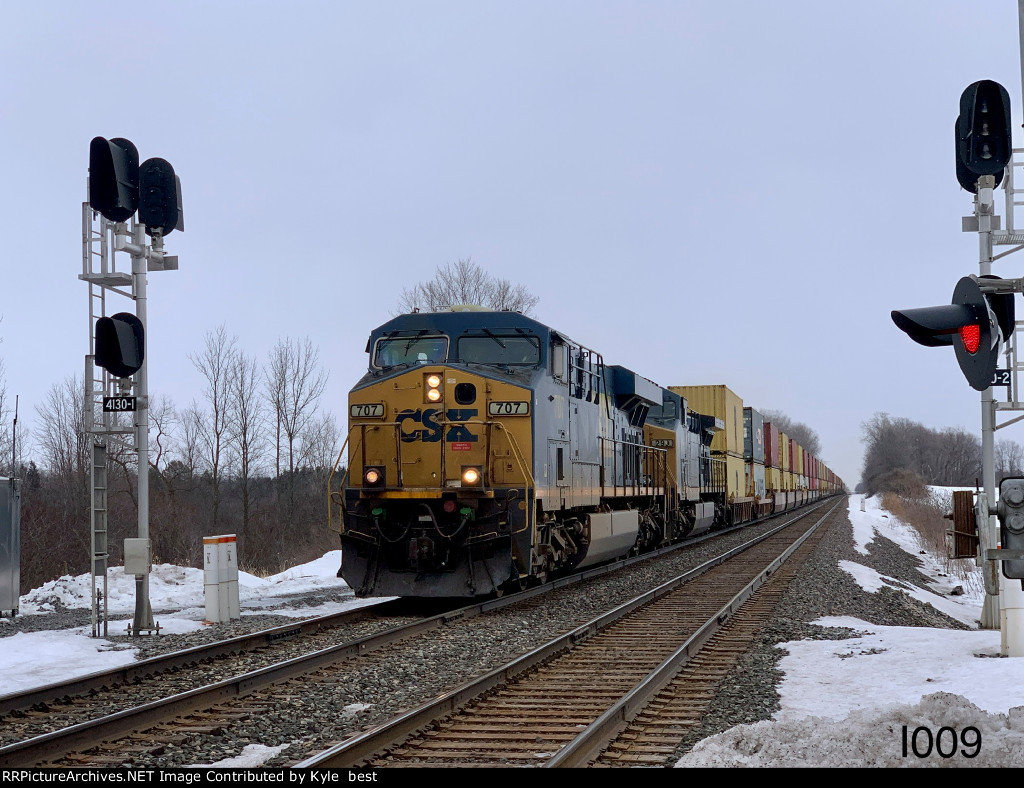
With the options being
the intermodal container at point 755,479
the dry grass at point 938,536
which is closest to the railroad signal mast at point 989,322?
the dry grass at point 938,536

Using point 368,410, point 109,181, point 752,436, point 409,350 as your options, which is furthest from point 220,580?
point 752,436

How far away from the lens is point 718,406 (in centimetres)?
3222

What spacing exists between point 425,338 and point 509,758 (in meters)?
8.22

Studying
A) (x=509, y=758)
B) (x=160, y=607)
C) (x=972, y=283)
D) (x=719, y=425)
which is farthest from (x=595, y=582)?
(x=719, y=425)

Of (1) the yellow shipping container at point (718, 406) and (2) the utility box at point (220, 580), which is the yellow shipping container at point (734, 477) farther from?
(2) the utility box at point (220, 580)

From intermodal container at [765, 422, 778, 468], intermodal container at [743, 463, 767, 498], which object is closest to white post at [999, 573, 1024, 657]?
intermodal container at [743, 463, 767, 498]

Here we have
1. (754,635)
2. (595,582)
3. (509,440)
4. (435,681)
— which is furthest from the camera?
(595,582)

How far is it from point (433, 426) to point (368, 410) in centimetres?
95

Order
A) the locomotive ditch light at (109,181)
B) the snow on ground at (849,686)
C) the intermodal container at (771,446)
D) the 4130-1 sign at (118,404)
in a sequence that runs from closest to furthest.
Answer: the snow on ground at (849,686) < the 4130-1 sign at (118,404) < the locomotive ditch light at (109,181) < the intermodal container at (771,446)

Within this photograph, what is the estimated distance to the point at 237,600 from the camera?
485 inches

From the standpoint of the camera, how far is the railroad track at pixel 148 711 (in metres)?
5.59

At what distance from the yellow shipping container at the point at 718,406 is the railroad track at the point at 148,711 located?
2364cm

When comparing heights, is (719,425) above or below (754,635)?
above

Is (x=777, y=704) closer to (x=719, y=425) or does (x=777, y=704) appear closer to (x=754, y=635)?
(x=754, y=635)
